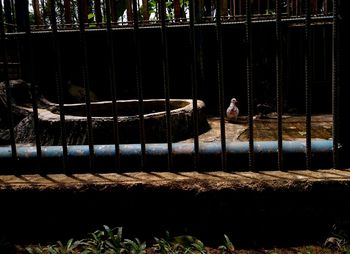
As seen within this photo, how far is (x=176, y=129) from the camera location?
5.75m

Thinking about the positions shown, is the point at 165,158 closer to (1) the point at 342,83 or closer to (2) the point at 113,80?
(2) the point at 113,80

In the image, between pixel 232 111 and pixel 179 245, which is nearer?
pixel 179 245

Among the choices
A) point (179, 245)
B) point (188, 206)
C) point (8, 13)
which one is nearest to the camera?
point (179, 245)

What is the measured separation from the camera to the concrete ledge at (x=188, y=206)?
2.21 metres

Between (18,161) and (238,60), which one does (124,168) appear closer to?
(18,161)

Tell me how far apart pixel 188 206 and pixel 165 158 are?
0.35m

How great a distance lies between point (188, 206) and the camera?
2268 mm

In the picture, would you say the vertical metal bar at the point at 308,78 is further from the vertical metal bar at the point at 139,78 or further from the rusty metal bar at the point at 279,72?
the vertical metal bar at the point at 139,78

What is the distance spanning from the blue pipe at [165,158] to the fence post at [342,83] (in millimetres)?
75

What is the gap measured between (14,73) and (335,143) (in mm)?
7450

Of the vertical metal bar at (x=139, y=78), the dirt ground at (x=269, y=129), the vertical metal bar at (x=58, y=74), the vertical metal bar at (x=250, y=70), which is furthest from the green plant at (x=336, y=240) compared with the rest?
the dirt ground at (x=269, y=129)

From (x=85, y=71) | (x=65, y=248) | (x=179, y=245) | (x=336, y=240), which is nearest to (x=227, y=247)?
(x=179, y=245)

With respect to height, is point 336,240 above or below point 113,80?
below

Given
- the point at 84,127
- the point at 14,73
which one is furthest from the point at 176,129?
the point at 14,73
